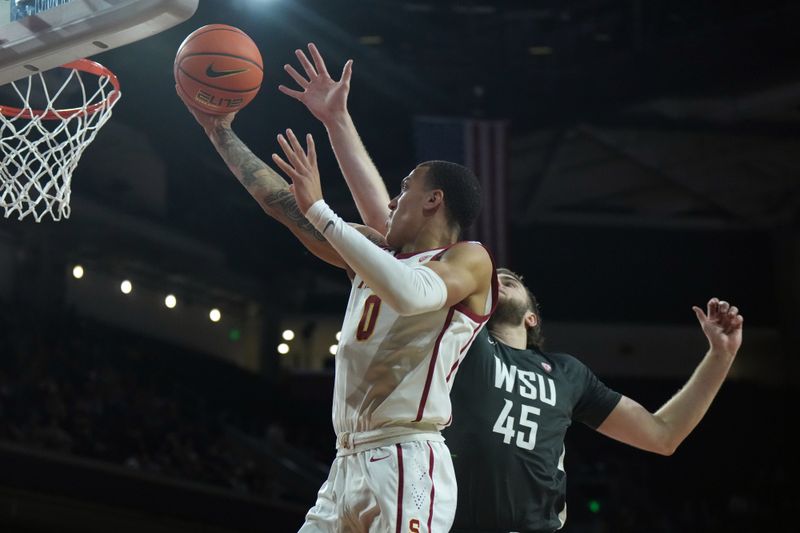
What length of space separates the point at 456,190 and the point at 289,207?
23.8 inches

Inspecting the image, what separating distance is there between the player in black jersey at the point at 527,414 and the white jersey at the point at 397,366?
54cm

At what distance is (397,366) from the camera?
285cm

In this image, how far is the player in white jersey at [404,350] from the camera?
2723 mm

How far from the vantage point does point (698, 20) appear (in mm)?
11445

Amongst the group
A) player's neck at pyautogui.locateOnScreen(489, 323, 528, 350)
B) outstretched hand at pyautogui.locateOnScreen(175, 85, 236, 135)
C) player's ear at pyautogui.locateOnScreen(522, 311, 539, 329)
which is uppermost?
outstretched hand at pyautogui.locateOnScreen(175, 85, 236, 135)

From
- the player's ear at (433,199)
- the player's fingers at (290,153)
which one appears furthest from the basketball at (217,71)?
the player's ear at (433,199)

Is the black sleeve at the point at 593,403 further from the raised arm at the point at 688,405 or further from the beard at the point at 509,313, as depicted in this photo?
the beard at the point at 509,313

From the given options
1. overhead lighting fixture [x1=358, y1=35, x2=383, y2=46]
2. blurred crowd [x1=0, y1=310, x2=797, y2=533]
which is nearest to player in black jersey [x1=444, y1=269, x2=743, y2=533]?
blurred crowd [x1=0, y1=310, x2=797, y2=533]

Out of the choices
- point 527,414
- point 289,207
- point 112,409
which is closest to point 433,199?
point 289,207

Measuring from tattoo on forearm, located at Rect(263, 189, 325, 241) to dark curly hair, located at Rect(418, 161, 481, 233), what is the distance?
1.41 feet

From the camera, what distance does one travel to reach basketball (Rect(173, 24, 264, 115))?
3623mm

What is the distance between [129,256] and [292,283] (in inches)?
121

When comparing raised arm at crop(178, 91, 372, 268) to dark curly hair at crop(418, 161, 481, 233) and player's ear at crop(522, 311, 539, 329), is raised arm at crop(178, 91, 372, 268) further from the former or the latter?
player's ear at crop(522, 311, 539, 329)

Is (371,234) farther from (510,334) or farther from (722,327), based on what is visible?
(722,327)
